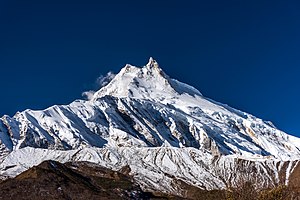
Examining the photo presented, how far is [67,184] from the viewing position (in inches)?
7495

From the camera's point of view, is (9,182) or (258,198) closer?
(258,198)

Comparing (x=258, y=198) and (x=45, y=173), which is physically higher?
(x=45, y=173)

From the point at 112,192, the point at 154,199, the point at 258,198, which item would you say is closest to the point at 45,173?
the point at 112,192

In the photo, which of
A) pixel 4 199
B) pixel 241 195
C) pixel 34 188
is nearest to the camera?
pixel 241 195

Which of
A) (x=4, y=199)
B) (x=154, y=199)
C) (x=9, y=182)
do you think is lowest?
(x=4, y=199)

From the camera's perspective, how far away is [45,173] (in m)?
199

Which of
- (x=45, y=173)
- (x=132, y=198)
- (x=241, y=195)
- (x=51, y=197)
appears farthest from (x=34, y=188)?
(x=241, y=195)

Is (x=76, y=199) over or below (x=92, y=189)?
below

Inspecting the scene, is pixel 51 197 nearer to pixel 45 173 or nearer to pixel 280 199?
pixel 45 173

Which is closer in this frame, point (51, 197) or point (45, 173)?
point (51, 197)

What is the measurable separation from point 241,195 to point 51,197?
126 meters

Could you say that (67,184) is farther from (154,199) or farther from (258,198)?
(258,198)

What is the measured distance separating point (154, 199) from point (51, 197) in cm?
4528

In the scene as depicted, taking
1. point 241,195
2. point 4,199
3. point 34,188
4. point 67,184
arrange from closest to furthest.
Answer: point 241,195 < point 4,199 < point 34,188 < point 67,184
